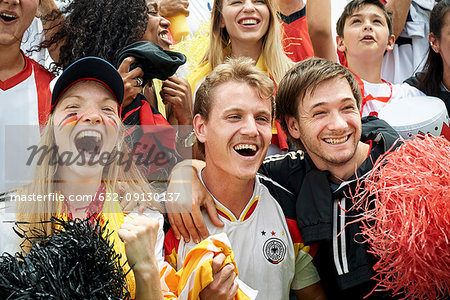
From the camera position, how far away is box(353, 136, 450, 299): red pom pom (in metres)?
2.19

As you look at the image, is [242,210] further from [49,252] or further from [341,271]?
[49,252]

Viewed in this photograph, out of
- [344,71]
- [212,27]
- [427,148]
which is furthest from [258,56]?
[427,148]

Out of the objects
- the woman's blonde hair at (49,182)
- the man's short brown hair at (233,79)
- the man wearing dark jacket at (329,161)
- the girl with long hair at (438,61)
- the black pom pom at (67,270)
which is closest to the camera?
the black pom pom at (67,270)

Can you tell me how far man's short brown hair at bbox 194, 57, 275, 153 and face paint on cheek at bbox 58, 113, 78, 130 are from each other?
69cm

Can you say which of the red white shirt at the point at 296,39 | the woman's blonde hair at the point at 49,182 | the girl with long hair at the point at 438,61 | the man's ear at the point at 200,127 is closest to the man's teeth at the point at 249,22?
the red white shirt at the point at 296,39

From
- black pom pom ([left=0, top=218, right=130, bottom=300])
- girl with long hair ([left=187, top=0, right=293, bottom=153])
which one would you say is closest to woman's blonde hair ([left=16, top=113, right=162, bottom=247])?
black pom pom ([left=0, top=218, right=130, bottom=300])

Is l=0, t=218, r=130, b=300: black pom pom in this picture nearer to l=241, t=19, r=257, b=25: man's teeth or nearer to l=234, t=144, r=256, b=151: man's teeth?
l=234, t=144, r=256, b=151: man's teeth

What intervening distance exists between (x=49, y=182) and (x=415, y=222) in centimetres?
142

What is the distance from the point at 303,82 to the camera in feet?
9.13

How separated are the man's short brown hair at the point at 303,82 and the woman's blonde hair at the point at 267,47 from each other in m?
0.53

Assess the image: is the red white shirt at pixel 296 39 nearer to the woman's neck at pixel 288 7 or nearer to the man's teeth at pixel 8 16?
the woman's neck at pixel 288 7

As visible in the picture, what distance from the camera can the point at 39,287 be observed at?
149 centimetres

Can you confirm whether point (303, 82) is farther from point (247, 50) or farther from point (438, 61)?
point (438, 61)

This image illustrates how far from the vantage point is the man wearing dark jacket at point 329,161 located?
2.55 m
